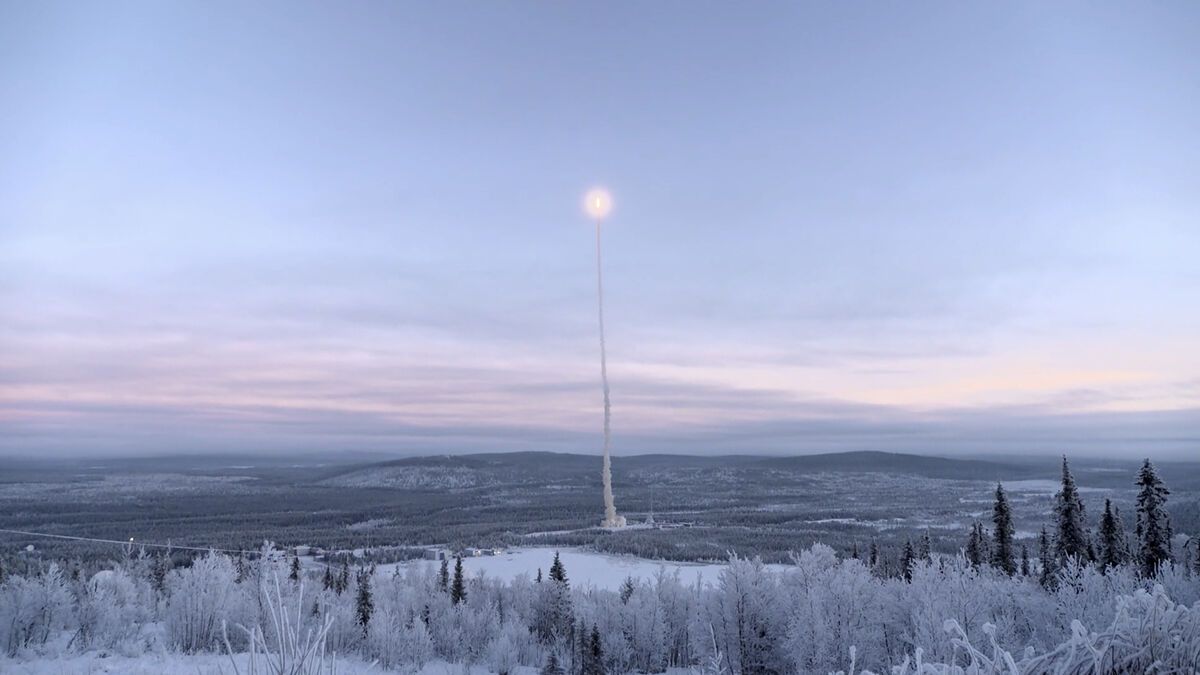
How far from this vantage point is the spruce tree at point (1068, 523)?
133 ft

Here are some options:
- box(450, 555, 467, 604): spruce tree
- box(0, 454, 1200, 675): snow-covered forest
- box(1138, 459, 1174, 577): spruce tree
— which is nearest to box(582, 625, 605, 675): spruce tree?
box(0, 454, 1200, 675): snow-covered forest

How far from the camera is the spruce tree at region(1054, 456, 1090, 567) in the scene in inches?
1602

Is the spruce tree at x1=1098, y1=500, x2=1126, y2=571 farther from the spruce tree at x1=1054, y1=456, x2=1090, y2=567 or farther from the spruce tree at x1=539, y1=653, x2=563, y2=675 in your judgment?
the spruce tree at x1=539, y1=653, x2=563, y2=675

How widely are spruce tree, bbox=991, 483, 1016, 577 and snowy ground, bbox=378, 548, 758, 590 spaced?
4146 cm

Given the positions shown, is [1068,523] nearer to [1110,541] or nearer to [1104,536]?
[1104,536]

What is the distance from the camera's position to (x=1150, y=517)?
35.4 metres

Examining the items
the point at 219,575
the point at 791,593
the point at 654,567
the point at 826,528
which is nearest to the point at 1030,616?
the point at 791,593

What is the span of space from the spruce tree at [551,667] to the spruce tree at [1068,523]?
30.3 metres

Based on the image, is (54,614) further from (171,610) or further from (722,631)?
A: (722,631)

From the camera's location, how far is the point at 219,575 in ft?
119

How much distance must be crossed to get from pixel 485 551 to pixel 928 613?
9509 centimetres

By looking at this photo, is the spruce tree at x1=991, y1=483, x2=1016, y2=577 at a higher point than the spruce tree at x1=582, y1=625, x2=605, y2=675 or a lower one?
higher

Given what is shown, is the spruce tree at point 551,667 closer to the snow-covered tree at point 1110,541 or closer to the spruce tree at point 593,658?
the spruce tree at point 593,658

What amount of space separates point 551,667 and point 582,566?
203 feet
